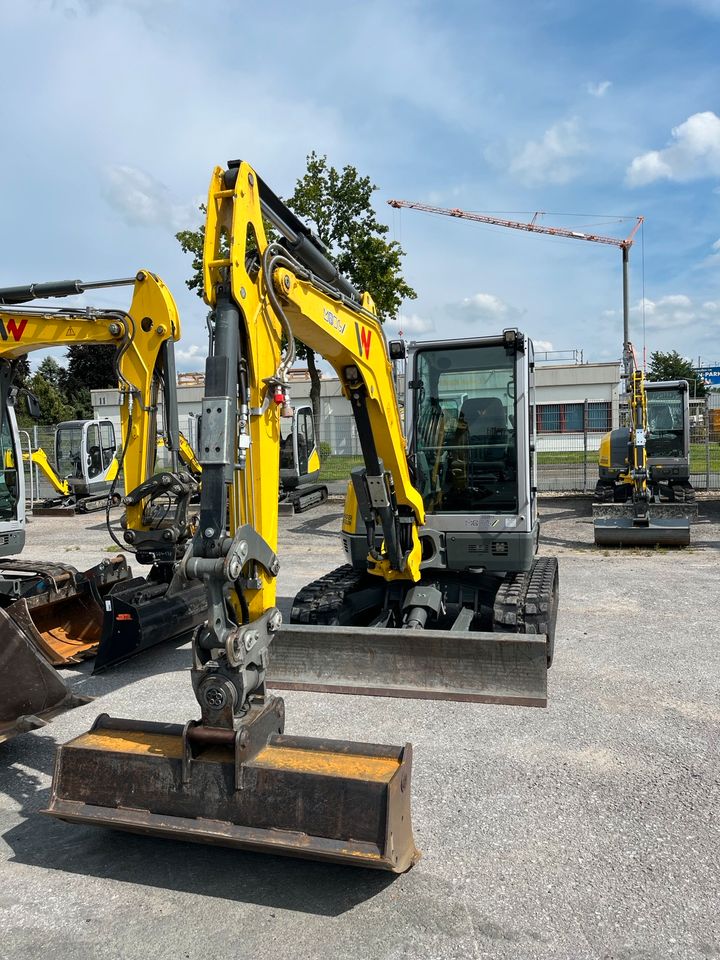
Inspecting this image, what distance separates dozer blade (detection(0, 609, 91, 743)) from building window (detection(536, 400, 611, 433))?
66.9 ft

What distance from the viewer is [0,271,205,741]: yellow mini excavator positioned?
21.8 ft

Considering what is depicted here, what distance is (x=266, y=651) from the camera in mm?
3494

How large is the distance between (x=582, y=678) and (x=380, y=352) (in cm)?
295

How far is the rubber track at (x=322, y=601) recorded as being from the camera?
20.0 ft

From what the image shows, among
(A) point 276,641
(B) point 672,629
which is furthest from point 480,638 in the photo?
(B) point 672,629

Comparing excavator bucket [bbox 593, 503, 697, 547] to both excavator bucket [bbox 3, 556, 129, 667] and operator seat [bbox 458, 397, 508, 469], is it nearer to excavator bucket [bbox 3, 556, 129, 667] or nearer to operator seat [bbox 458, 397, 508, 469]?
operator seat [bbox 458, 397, 508, 469]

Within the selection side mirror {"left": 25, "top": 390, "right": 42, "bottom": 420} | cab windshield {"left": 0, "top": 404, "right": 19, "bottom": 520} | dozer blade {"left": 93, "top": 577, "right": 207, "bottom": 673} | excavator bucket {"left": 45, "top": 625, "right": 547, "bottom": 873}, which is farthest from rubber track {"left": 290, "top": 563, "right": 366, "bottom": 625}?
cab windshield {"left": 0, "top": 404, "right": 19, "bottom": 520}

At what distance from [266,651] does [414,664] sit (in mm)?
1972

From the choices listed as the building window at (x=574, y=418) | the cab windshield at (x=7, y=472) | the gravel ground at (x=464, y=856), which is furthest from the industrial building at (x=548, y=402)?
the gravel ground at (x=464, y=856)

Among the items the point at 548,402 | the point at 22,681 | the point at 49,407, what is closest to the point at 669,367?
the point at 548,402

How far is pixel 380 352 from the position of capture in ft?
17.5

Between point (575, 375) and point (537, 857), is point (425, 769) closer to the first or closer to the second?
point (537, 857)

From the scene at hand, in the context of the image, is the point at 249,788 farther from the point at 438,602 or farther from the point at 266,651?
the point at 438,602

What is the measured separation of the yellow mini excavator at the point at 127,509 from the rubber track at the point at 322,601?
1.41 metres
